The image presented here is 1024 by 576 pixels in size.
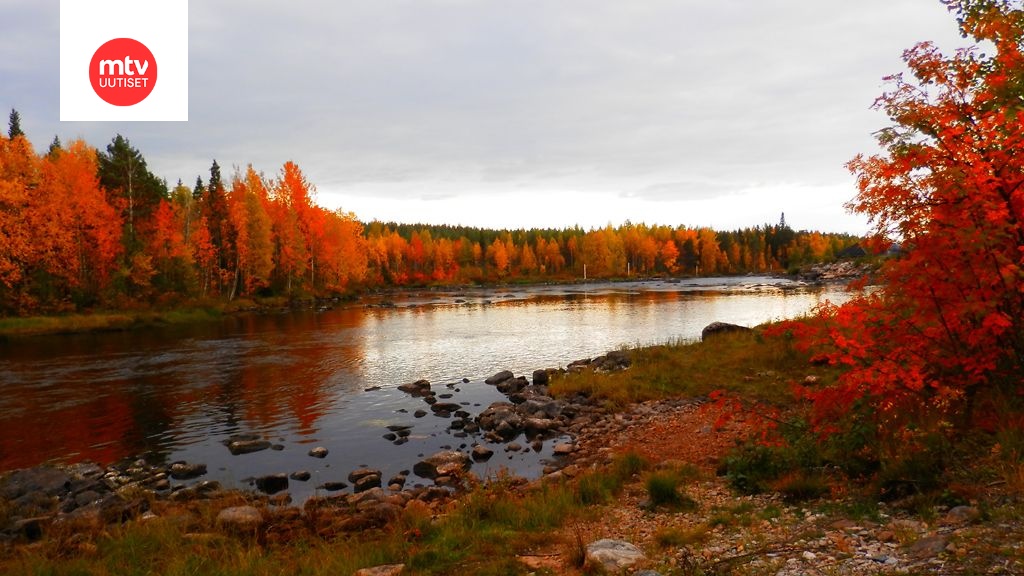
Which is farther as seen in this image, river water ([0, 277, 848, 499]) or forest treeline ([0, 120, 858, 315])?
forest treeline ([0, 120, 858, 315])

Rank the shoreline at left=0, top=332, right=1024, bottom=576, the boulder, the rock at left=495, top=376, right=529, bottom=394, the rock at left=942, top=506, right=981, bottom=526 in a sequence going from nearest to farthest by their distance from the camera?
the shoreline at left=0, top=332, right=1024, bottom=576, the rock at left=942, top=506, right=981, bottom=526, the rock at left=495, top=376, right=529, bottom=394, the boulder

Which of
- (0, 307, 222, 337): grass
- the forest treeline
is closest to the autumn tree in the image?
(0, 307, 222, 337): grass

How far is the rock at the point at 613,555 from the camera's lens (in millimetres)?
7051

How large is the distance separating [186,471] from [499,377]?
13366mm

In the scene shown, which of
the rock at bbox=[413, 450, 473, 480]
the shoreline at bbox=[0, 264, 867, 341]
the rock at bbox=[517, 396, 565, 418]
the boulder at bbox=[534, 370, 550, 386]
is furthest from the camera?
the shoreline at bbox=[0, 264, 867, 341]

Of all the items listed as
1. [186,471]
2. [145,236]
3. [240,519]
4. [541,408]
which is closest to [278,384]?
[186,471]

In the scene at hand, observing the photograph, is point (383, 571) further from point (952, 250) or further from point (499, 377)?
point (499, 377)

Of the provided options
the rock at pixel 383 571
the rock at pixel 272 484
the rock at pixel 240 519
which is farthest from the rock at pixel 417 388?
the rock at pixel 383 571

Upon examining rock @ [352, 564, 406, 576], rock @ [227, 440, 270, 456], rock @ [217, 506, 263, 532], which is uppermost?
rock @ [352, 564, 406, 576]

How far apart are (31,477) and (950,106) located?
22.0m

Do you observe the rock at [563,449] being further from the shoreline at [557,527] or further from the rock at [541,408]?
the rock at [541,408]

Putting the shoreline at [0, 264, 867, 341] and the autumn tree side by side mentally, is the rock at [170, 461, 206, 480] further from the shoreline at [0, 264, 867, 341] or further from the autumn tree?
the shoreline at [0, 264, 867, 341]

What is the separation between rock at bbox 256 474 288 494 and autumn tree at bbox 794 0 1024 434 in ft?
41.9

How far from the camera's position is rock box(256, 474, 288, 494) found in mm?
13531
